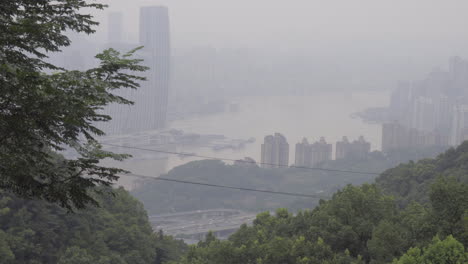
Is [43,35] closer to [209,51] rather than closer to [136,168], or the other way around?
[136,168]

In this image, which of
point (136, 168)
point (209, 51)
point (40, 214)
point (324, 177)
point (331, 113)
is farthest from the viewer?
point (209, 51)

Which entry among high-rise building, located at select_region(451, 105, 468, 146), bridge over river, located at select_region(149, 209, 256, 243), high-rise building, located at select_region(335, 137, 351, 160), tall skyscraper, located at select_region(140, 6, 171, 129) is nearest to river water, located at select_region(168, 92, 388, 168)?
tall skyscraper, located at select_region(140, 6, 171, 129)

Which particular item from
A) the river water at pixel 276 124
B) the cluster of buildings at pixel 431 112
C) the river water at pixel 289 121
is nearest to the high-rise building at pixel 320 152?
the river water at pixel 276 124

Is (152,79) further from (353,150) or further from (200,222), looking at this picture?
(200,222)

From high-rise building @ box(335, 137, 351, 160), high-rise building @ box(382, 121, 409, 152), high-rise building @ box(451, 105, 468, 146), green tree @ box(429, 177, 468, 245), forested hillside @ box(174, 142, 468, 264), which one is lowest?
forested hillside @ box(174, 142, 468, 264)

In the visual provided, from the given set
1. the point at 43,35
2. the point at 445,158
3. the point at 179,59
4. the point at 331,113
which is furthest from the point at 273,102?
the point at 43,35

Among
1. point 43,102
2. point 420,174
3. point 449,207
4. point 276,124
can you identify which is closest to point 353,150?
point 276,124

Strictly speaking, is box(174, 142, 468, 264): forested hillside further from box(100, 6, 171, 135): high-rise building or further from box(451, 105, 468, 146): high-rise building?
box(100, 6, 171, 135): high-rise building
